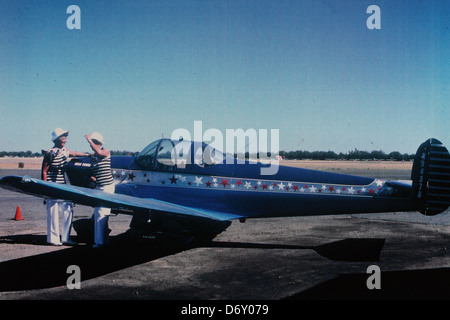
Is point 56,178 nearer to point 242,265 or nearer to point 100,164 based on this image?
point 100,164

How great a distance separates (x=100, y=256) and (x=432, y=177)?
651cm

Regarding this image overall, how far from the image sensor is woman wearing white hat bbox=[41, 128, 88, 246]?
7453 mm

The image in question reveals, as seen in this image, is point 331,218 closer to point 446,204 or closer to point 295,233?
point 295,233

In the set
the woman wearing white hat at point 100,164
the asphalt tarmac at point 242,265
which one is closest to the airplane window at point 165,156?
the woman wearing white hat at point 100,164

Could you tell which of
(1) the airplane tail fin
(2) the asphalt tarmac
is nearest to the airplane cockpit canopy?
(2) the asphalt tarmac

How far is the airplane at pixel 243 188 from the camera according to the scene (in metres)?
7.39

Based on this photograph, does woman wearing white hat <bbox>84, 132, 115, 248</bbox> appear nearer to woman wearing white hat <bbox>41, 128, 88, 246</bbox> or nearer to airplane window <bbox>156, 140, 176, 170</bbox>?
woman wearing white hat <bbox>41, 128, 88, 246</bbox>

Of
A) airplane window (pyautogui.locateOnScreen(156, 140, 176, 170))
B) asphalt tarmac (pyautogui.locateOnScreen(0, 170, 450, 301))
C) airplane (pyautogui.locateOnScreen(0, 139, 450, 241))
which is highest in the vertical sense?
airplane window (pyautogui.locateOnScreen(156, 140, 176, 170))

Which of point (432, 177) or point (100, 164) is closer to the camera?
point (432, 177)

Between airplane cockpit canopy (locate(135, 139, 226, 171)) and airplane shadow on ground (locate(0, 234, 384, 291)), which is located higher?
airplane cockpit canopy (locate(135, 139, 226, 171))

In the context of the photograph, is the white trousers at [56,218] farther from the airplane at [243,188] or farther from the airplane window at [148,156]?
the airplane window at [148,156]

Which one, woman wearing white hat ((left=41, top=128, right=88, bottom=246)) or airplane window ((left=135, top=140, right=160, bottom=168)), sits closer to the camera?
woman wearing white hat ((left=41, top=128, right=88, bottom=246))

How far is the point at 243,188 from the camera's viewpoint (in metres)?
7.72

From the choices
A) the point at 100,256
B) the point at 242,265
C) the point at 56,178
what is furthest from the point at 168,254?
the point at 56,178
